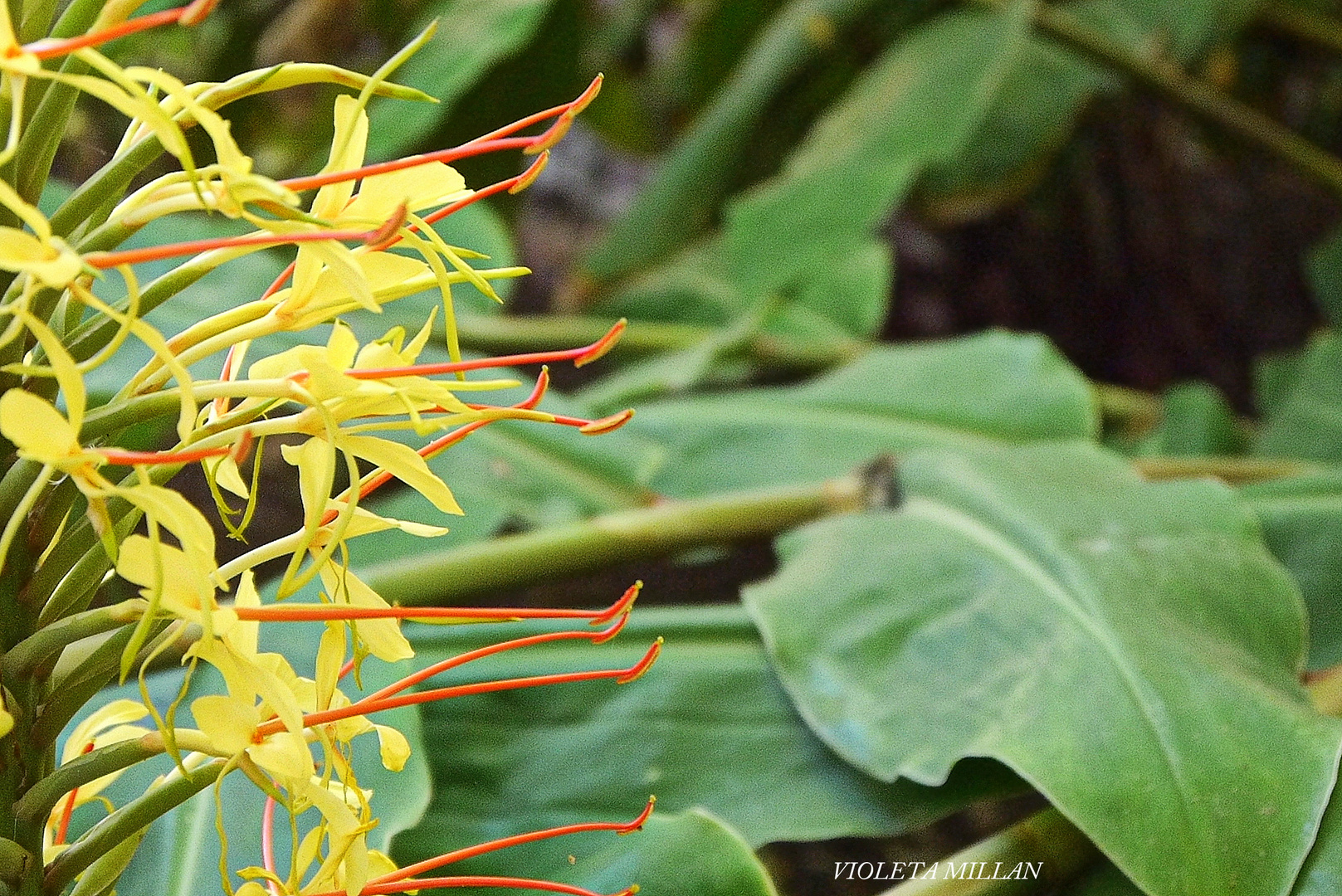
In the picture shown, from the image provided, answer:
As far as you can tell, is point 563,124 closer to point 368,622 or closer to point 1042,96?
point 368,622

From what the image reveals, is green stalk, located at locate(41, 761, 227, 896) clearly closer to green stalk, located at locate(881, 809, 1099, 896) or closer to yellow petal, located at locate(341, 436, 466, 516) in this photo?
yellow petal, located at locate(341, 436, 466, 516)

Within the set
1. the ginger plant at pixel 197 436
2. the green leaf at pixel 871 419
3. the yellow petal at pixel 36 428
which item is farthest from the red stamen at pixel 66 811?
the green leaf at pixel 871 419

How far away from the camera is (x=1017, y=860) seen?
17.2 inches

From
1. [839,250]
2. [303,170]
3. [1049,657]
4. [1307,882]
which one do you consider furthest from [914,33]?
[1307,882]

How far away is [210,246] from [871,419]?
0.67 m

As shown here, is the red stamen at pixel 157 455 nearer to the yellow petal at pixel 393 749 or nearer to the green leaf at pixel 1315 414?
the yellow petal at pixel 393 749

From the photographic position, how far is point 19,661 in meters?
0.25

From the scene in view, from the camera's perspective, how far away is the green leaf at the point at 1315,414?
970 mm

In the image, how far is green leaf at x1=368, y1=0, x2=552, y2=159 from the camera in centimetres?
98

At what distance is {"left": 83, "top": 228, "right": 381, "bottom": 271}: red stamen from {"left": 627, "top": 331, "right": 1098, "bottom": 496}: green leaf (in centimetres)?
60

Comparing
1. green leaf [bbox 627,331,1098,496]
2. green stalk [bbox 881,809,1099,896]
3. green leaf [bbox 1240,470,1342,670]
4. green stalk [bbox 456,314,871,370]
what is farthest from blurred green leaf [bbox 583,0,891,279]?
green stalk [bbox 881,809,1099,896]

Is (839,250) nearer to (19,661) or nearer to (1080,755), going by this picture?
(1080,755)

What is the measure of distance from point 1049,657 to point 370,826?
0.34 meters

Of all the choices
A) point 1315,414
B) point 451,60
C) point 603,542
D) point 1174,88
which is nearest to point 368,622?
point 603,542
